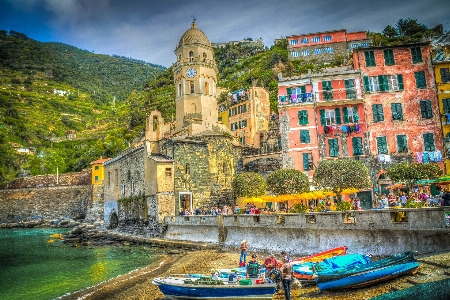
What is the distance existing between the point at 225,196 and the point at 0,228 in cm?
4793

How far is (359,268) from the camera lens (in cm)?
1232

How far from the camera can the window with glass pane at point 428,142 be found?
30.2 metres

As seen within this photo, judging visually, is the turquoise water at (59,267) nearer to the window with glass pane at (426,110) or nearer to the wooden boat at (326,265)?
the wooden boat at (326,265)

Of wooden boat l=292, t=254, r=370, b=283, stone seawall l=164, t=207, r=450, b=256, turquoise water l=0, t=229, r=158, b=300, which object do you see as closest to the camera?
wooden boat l=292, t=254, r=370, b=283

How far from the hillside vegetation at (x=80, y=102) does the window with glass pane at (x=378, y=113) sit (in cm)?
2592

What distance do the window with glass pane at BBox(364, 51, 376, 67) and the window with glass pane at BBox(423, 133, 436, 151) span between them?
7777 mm

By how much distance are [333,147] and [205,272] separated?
61.4 ft

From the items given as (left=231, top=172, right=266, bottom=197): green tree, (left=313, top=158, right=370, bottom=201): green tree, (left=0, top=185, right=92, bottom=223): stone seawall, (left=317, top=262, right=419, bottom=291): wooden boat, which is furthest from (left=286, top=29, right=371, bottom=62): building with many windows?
(left=317, top=262, right=419, bottom=291): wooden boat

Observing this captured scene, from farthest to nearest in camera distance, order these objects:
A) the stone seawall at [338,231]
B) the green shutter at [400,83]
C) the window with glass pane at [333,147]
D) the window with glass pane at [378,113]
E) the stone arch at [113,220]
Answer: the stone arch at [113,220] < the window with glass pane at [333,147] < the window with glass pane at [378,113] < the green shutter at [400,83] < the stone seawall at [338,231]

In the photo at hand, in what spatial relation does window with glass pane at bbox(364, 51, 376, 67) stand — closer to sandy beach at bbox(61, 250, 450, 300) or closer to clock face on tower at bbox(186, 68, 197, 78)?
clock face on tower at bbox(186, 68, 197, 78)

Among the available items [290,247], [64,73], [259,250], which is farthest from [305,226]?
[64,73]

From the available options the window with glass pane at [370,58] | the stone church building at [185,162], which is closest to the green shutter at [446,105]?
the window with glass pane at [370,58]

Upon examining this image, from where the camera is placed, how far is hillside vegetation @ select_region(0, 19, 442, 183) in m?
72.0

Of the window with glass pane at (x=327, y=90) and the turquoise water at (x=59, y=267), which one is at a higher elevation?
the window with glass pane at (x=327, y=90)
